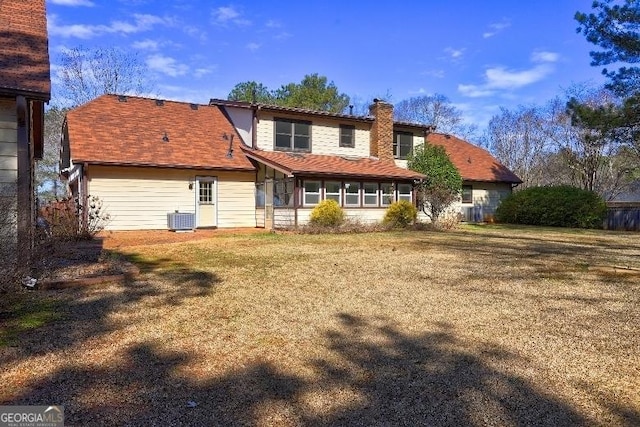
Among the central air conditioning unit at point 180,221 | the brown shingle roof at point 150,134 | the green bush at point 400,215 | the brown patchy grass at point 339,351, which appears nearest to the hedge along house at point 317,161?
the green bush at point 400,215

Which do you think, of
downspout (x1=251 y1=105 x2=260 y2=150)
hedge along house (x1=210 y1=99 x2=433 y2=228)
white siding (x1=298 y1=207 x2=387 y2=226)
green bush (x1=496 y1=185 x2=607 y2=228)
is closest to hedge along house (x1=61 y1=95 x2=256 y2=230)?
downspout (x1=251 y1=105 x2=260 y2=150)

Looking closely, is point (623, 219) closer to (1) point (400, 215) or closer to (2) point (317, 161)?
(1) point (400, 215)

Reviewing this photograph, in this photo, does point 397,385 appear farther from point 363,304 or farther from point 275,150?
point 275,150

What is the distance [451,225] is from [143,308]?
1667 centimetres

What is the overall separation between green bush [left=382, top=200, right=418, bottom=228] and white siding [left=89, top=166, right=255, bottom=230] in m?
6.24

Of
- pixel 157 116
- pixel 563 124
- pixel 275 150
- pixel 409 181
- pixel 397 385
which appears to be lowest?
pixel 397 385

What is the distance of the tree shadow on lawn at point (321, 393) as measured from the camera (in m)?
3.01

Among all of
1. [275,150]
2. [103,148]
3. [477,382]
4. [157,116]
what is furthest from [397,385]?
[157,116]

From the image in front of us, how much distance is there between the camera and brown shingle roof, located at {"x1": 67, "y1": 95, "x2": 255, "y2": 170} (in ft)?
56.1

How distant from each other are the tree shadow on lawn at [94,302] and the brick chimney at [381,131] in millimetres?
15709

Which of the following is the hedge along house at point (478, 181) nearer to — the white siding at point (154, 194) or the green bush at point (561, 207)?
the green bush at point (561, 207)

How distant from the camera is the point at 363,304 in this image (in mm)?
6023

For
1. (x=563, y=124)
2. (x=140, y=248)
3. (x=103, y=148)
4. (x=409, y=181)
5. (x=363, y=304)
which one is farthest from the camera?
(x=563, y=124)

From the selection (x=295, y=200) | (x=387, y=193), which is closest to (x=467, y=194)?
(x=387, y=193)
